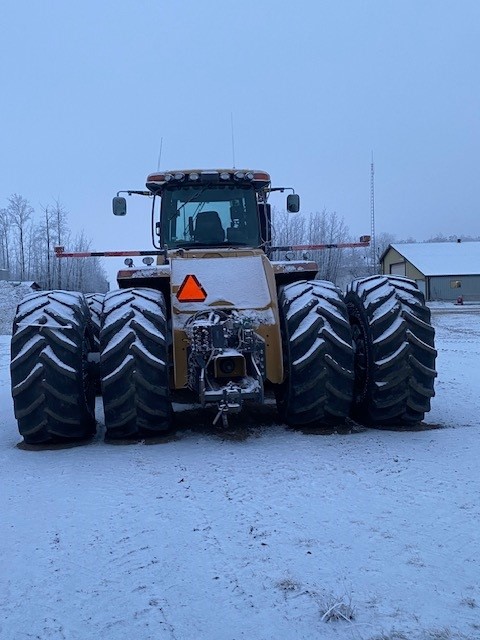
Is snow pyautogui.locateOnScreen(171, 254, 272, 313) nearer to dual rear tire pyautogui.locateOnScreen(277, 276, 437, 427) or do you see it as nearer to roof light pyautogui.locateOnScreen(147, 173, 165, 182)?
dual rear tire pyautogui.locateOnScreen(277, 276, 437, 427)

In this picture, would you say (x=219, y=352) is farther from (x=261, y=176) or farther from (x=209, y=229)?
(x=261, y=176)

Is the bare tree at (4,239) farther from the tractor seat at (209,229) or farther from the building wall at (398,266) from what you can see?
the tractor seat at (209,229)

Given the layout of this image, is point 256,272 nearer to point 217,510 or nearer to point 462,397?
point 217,510

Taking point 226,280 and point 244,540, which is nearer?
point 244,540

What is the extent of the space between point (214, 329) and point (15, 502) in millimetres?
1995

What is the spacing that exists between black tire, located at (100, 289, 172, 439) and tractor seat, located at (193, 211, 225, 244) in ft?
6.10

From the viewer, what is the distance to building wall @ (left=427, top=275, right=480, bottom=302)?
5178 cm

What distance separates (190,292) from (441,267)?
168 feet

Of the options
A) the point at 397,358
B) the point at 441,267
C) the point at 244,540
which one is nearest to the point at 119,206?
the point at 397,358

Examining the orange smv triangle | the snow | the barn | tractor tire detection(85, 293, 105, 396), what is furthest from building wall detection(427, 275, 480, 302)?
the orange smv triangle

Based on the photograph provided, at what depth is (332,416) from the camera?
538cm

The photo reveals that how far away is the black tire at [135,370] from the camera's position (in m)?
5.04

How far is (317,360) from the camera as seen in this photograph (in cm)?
519

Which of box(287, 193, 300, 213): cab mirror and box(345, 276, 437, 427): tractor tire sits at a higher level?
box(287, 193, 300, 213): cab mirror
